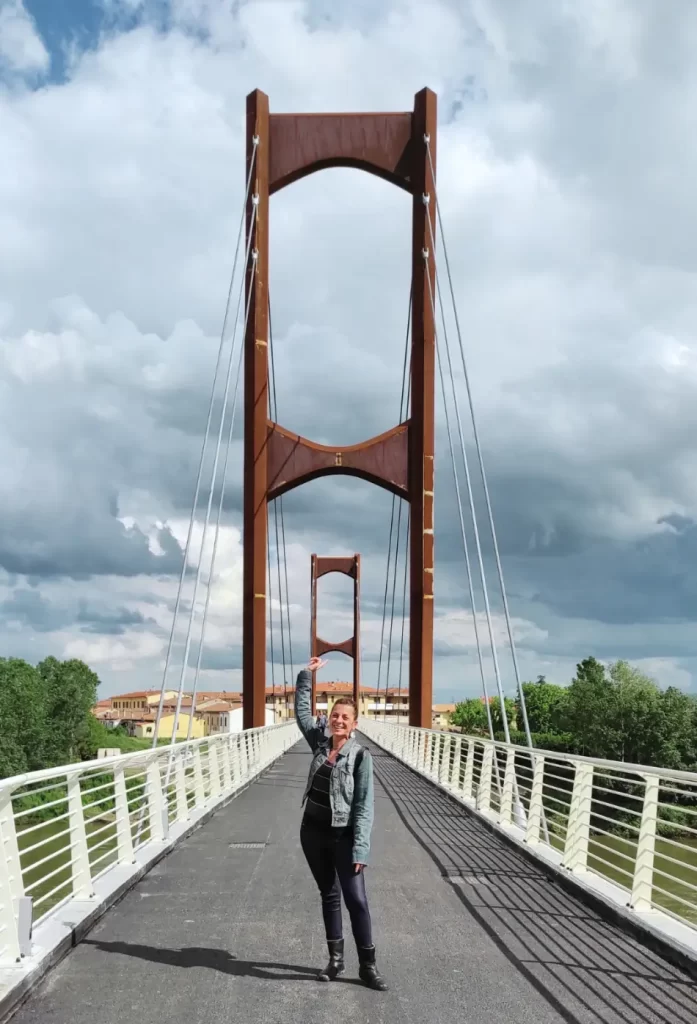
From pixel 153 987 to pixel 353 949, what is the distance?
3.96ft

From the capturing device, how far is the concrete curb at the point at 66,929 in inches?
184

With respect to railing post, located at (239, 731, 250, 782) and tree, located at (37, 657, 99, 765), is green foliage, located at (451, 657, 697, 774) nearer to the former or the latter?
tree, located at (37, 657, 99, 765)

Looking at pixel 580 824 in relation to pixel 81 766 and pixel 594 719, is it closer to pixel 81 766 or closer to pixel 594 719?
pixel 81 766

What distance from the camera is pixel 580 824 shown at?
823cm

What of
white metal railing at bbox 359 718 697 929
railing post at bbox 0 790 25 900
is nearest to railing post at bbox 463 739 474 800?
white metal railing at bbox 359 718 697 929

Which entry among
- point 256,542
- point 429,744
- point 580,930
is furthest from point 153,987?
point 256,542

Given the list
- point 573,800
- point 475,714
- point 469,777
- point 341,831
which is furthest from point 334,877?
point 475,714

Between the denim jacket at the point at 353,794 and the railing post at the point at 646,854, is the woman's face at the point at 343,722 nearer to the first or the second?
the denim jacket at the point at 353,794

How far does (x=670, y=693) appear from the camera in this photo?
229ft

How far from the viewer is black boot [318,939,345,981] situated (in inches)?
199

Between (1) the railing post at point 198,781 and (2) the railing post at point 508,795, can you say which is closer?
(2) the railing post at point 508,795

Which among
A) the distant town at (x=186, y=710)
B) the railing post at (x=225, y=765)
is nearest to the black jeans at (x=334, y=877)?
the railing post at (x=225, y=765)

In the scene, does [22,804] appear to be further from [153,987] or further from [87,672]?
[153,987]

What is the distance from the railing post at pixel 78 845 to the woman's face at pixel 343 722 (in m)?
2.12
